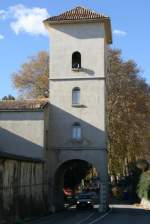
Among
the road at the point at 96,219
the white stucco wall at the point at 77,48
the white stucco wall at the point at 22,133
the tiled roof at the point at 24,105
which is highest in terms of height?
the white stucco wall at the point at 77,48

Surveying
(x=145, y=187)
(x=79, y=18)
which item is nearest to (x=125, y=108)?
(x=145, y=187)

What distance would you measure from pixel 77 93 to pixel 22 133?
600 cm

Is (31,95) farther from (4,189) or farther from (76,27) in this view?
(4,189)

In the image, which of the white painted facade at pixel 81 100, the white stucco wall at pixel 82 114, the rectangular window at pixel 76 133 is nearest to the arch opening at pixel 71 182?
the white painted facade at pixel 81 100

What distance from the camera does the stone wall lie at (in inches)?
1101

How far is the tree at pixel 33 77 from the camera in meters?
62.7

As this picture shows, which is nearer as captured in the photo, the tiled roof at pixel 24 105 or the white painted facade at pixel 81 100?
the tiled roof at pixel 24 105

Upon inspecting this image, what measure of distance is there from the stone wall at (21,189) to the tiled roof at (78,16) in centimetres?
1266

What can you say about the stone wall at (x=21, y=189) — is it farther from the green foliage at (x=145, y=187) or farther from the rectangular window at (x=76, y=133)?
the green foliage at (x=145, y=187)

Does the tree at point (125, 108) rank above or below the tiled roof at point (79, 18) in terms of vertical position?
below

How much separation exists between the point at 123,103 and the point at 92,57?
52.9ft

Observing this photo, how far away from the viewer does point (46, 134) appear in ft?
140

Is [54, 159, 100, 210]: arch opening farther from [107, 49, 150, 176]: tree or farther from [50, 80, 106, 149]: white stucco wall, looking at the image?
[107, 49, 150, 176]: tree

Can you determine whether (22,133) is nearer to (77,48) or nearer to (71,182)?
(77,48)
